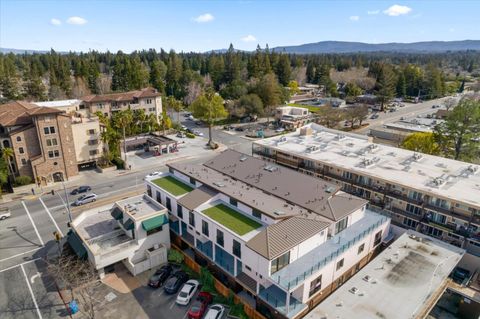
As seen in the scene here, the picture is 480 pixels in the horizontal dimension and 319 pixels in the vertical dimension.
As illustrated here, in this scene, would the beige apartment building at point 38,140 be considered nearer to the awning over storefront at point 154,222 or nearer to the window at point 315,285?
the awning over storefront at point 154,222

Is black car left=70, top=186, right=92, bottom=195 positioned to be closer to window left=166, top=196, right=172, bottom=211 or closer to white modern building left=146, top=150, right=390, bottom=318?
white modern building left=146, top=150, right=390, bottom=318

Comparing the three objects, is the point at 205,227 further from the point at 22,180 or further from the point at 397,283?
the point at 22,180

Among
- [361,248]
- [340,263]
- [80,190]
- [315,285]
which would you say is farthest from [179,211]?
[80,190]

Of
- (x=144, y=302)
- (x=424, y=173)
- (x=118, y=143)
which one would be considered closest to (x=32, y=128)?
(x=118, y=143)

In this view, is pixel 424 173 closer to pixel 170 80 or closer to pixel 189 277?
pixel 189 277

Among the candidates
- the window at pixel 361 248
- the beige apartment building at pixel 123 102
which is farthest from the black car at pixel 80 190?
the window at pixel 361 248

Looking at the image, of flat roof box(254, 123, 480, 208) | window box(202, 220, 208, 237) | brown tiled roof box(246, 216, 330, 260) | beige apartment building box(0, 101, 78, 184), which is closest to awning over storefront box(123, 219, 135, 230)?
window box(202, 220, 208, 237)
